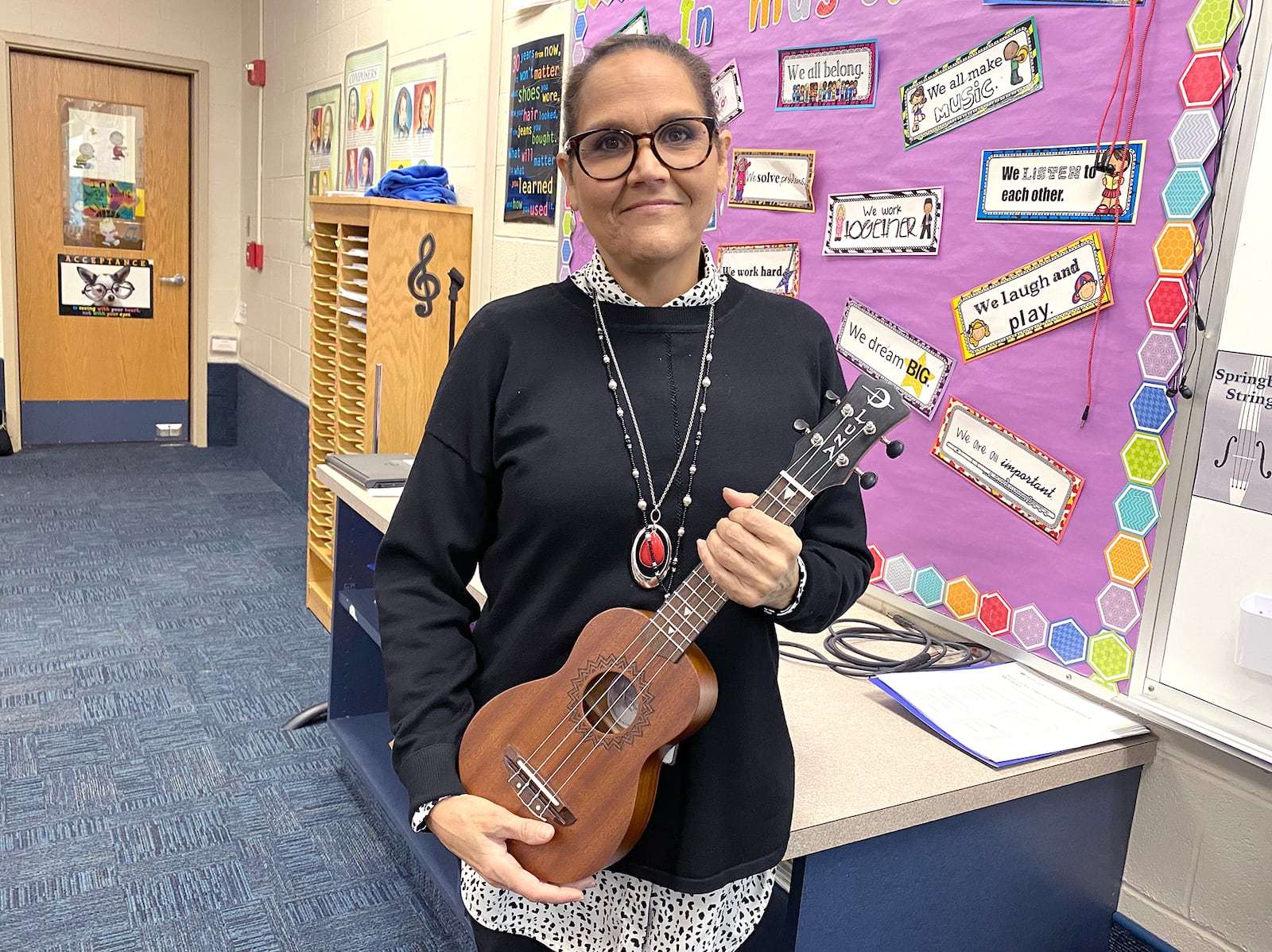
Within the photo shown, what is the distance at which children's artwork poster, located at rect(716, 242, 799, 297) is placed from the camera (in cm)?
204

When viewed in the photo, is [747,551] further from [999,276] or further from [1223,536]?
[999,276]

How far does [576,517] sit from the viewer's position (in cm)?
99

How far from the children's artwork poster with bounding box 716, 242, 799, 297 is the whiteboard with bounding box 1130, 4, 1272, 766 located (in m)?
0.80

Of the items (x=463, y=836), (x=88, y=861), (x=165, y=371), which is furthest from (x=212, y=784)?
(x=165, y=371)

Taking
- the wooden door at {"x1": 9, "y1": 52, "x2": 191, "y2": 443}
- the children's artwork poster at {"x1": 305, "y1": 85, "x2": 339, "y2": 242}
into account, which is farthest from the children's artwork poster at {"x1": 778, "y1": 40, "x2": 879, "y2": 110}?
the wooden door at {"x1": 9, "y1": 52, "x2": 191, "y2": 443}

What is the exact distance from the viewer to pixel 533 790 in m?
1.03

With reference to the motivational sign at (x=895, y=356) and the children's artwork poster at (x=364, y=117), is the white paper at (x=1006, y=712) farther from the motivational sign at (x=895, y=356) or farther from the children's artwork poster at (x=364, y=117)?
the children's artwork poster at (x=364, y=117)

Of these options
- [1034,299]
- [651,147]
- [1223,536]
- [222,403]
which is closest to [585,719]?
[651,147]

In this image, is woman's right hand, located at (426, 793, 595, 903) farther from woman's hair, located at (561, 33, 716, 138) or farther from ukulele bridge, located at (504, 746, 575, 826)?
woman's hair, located at (561, 33, 716, 138)

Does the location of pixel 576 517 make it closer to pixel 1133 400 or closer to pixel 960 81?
pixel 1133 400

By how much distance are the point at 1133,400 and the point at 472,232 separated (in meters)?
2.47

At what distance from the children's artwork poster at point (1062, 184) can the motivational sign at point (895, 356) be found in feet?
0.79

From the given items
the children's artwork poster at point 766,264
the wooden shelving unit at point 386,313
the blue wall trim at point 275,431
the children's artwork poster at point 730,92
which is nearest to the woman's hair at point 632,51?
the children's artwork poster at point 766,264

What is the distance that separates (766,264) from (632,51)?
1148mm
